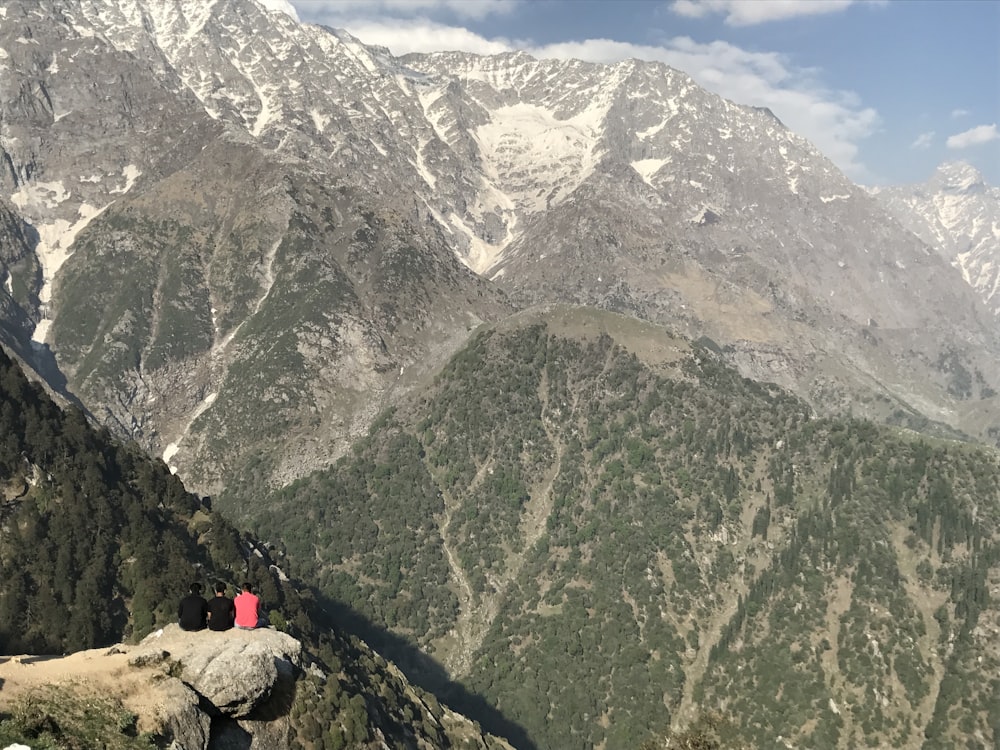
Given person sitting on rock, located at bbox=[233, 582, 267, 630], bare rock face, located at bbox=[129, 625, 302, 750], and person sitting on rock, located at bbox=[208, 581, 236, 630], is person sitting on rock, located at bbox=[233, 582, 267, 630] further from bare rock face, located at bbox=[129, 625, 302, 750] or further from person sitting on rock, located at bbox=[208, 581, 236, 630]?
bare rock face, located at bbox=[129, 625, 302, 750]

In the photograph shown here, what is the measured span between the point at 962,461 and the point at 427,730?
161m

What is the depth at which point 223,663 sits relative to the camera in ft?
156

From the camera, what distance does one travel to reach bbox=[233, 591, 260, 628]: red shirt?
→ 50094 mm

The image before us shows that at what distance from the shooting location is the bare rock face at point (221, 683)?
4403cm

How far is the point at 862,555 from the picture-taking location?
184m

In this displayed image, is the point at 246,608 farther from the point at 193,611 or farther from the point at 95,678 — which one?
the point at 95,678

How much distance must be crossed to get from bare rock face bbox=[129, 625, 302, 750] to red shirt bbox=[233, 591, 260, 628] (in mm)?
1205

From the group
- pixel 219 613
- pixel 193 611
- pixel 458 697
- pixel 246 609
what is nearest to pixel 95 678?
pixel 193 611

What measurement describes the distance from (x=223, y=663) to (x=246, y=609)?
12.6 feet

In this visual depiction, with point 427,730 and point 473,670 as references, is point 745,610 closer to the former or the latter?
point 473,670

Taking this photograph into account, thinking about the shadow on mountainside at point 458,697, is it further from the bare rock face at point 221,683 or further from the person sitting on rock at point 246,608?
the person sitting on rock at point 246,608

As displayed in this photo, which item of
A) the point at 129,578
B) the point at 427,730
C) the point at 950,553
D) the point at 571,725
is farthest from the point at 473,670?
the point at 950,553

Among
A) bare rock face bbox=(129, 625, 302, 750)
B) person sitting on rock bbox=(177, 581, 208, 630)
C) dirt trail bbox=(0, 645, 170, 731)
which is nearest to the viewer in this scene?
dirt trail bbox=(0, 645, 170, 731)

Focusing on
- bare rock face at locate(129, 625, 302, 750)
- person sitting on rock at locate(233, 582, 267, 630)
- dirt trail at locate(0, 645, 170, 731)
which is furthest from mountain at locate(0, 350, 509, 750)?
A: dirt trail at locate(0, 645, 170, 731)
